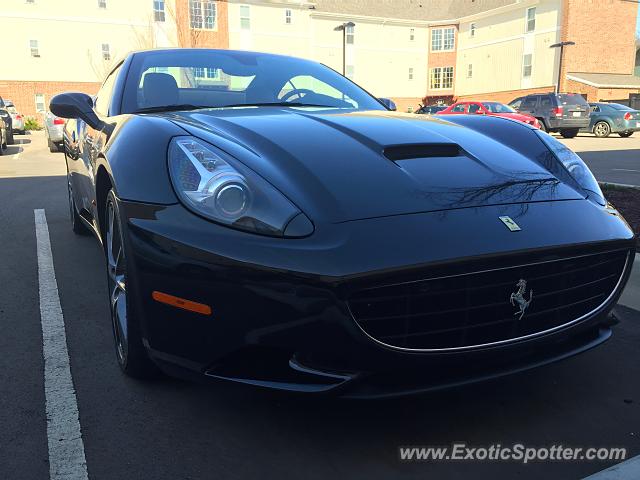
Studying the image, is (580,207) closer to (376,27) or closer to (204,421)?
(204,421)

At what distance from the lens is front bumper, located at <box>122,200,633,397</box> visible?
5.31 feet

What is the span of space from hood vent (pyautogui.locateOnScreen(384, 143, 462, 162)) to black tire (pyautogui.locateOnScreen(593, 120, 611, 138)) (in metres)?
20.9

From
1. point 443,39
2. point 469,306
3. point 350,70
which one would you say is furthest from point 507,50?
point 469,306

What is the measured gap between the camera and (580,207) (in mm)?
2084

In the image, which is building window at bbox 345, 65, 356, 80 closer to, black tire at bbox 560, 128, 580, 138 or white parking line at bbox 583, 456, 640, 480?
black tire at bbox 560, 128, 580, 138

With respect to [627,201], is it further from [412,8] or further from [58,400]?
[412,8]

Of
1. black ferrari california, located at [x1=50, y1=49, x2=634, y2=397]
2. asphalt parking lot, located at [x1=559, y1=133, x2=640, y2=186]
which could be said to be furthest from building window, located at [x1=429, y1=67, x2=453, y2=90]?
black ferrari california, located at [x1=50, y1=49, x2=634, y2=397]

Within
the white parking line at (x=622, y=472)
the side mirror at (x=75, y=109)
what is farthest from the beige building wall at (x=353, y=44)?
the white parking line at (x=622, y=472)

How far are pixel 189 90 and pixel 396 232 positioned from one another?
1.93 meters

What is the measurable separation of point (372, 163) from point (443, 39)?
4827 cm

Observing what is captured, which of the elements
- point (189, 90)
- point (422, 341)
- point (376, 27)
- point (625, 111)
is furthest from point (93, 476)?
point (376, 27)

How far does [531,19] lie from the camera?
1526 inches

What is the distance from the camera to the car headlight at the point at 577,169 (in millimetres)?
2318

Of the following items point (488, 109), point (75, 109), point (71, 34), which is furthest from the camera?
point (71, 34)
